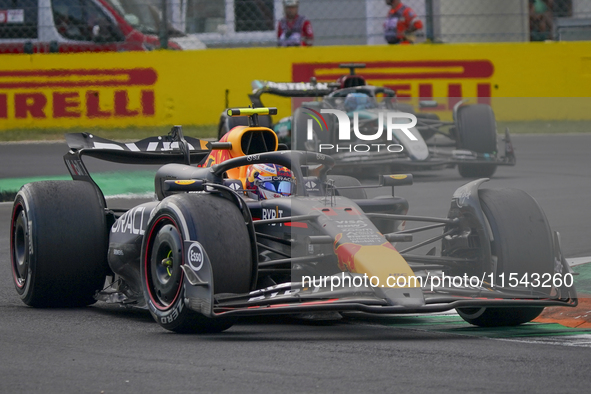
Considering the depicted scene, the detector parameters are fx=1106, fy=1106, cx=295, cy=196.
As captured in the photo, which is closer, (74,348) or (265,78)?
(74,348)

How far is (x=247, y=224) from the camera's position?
18.8ft

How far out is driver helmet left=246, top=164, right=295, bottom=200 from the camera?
6723 mm

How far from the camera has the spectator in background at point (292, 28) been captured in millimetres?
17438

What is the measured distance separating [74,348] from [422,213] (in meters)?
5.68

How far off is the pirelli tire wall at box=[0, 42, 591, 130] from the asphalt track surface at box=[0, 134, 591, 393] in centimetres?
992

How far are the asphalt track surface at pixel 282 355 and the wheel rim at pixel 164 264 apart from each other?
0.63 feet

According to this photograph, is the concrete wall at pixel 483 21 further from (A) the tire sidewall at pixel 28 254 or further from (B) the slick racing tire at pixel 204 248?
(B) the slick racing tire at pixel 204 248

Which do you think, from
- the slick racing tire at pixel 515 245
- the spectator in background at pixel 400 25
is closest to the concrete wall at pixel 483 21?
the spectator in background at pixel 400 25

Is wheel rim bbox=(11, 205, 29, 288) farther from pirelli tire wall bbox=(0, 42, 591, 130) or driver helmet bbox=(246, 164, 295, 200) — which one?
pirelli tire wall bbox=(0, 42, 591, 130)

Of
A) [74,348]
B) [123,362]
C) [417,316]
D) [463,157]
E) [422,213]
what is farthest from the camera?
[463,157]

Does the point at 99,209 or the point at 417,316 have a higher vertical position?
the point at 99,209

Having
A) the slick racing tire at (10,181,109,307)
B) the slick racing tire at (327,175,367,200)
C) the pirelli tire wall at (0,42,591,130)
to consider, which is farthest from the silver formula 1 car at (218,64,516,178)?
the slick racing tire at (10,181,109,307)

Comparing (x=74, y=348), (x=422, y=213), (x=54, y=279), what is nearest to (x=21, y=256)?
(x=54, y=279)

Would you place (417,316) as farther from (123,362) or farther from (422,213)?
(422,213)
